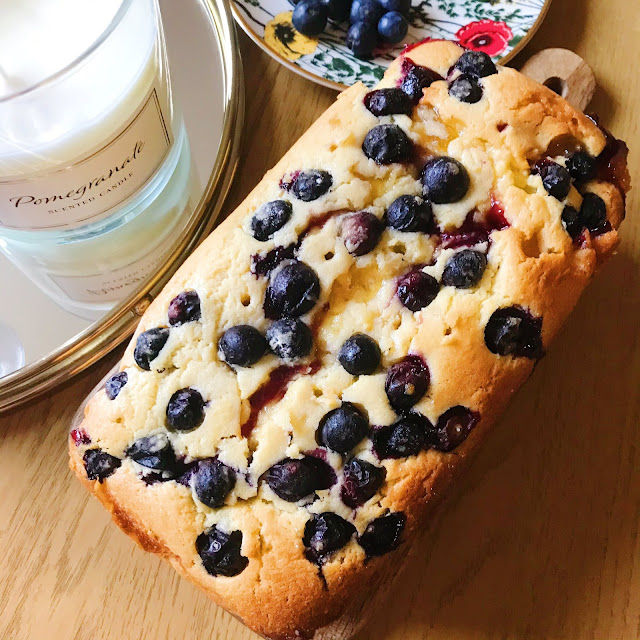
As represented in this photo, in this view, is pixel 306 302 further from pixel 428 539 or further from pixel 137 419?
pixel 428 539

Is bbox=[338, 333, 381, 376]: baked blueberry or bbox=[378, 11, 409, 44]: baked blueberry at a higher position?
bbox=[378, 11, 409, 44]: baked blueberry

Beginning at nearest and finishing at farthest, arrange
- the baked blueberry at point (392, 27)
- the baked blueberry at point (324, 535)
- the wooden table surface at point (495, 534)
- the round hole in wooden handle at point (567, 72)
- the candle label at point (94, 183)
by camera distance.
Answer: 1. the baked blueberry at point (324, 535)
2. the candle label at point (94, 183)
3. the wooden table surface at point (495, 534)
4. the round hole in wooden handle at point (567, 72)
5. the baked blueberry at point (392, 27)

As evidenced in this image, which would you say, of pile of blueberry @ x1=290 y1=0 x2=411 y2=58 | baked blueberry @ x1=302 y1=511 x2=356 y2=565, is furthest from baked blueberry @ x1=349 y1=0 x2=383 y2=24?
baked blueberry @ x1=302 y1=511 x2=356 y2=565

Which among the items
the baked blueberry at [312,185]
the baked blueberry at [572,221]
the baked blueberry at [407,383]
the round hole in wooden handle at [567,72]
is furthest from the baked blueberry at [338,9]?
the baked blueberry at [407,383]

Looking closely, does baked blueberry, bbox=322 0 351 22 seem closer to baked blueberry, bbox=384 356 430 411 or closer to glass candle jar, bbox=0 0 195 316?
glass candle jar, bbox=0 0 195 316

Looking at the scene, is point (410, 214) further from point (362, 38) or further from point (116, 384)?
point (362, 38)

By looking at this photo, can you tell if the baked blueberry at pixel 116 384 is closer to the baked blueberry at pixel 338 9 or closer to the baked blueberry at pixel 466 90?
the baked blueberry at pixel 466 90
